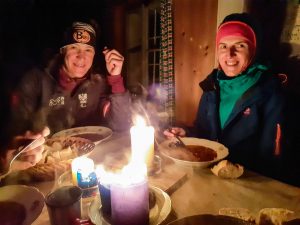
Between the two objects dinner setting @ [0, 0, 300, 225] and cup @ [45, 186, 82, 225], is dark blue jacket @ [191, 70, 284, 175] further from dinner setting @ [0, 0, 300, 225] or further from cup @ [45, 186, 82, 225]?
cup @ [45, 186, 82, 225]

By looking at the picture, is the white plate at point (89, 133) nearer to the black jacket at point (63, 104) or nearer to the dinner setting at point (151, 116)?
the dinner setting at point (151, 116)

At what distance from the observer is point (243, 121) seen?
2.14 metres

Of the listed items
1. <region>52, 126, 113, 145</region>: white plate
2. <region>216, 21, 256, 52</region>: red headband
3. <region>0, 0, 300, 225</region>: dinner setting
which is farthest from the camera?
<region>216, 21, 256, 52</region>: red headband

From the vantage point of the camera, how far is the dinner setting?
930 millimetres

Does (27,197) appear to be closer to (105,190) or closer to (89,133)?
(105,190)

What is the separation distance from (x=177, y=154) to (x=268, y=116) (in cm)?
108

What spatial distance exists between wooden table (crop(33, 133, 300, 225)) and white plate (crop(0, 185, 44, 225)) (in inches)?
1.5

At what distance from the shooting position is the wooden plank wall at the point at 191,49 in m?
2.56

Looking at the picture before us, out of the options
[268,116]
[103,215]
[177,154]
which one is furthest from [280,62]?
[103,215]

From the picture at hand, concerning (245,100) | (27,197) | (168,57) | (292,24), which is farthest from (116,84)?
(27,197)

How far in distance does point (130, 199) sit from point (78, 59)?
226 cm

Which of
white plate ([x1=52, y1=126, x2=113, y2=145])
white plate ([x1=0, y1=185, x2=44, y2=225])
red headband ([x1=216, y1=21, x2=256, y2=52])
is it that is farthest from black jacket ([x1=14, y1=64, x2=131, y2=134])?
white plate ([x1=0, y1=185, x2=44, y2=225])

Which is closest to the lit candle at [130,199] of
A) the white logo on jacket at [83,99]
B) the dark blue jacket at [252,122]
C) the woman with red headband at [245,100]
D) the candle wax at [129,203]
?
the candle wax at [129,203]

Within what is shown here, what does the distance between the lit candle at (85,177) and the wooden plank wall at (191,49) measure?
1.91m
